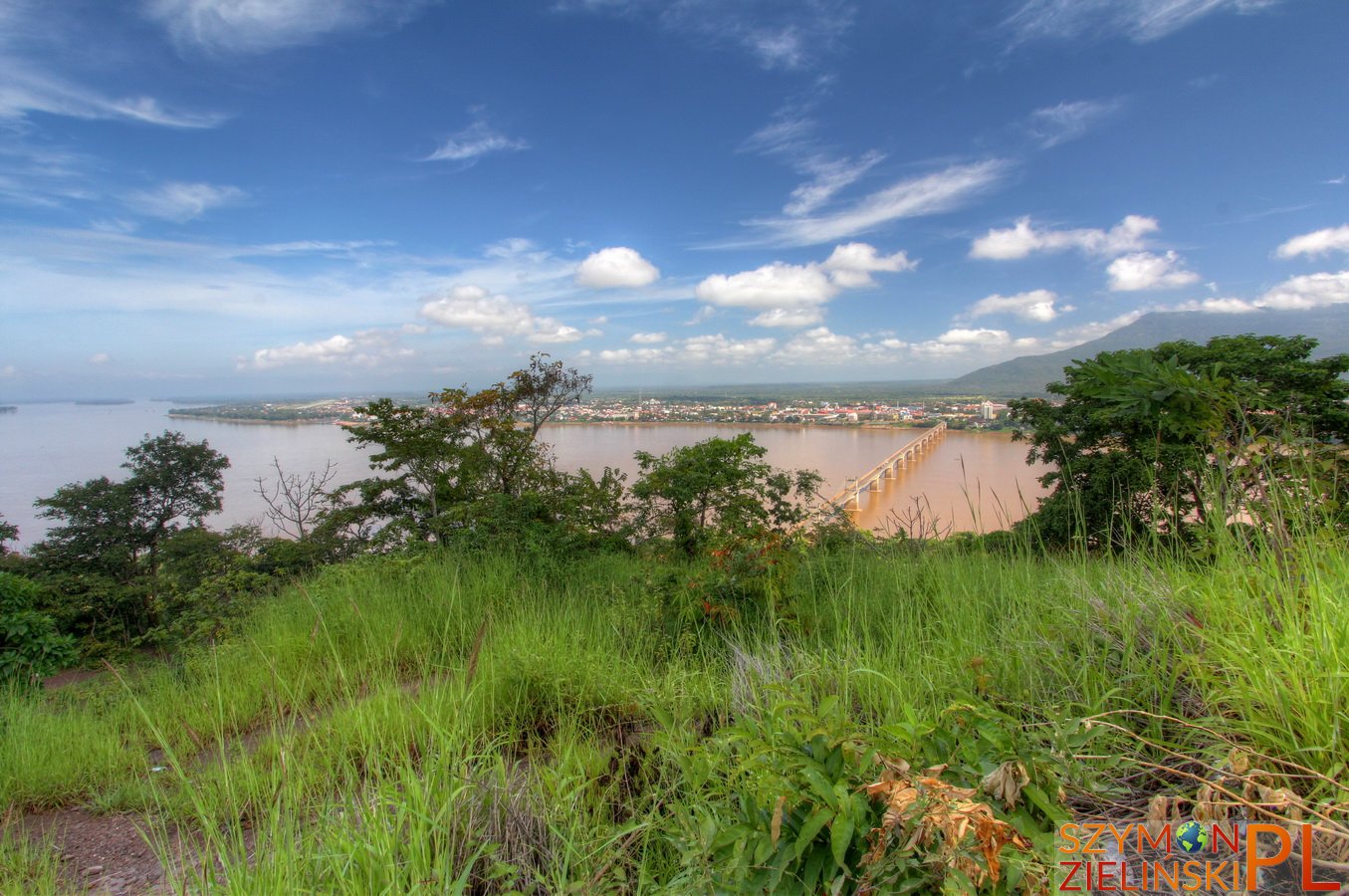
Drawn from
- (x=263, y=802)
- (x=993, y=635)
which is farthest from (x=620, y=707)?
(x=993, y=635)

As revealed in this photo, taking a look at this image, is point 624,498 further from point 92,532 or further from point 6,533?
point 6,533

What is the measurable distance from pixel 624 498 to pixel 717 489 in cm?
164

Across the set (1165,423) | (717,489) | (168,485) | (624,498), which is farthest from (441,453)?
(1165,423)

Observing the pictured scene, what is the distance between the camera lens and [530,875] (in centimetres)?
155

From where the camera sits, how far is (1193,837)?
1.07 meters

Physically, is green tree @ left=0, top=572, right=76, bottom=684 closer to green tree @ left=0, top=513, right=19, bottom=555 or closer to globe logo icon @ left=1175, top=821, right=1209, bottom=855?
globe logo icon @ left=1175, top=821, right=1209, bottom=855

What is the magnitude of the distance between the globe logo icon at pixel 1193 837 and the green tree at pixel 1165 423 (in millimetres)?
1440

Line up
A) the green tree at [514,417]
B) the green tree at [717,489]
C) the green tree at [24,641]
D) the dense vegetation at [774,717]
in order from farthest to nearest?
1. the green tree at [514,417]
2. the green tree at [717,489]
3. the green tree at [24,641]
4. the dense vegetation at [774,717]

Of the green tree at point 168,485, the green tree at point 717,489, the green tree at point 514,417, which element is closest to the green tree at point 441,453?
the green tree at point 514,417

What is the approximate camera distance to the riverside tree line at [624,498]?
264 cm

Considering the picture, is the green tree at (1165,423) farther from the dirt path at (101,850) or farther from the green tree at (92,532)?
the green tree at (92,532)

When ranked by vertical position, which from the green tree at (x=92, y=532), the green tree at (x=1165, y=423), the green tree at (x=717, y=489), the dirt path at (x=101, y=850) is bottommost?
the green tree at (x=92, y=532)

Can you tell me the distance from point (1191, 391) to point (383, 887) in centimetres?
347

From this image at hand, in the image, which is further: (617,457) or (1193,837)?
(617,457)
